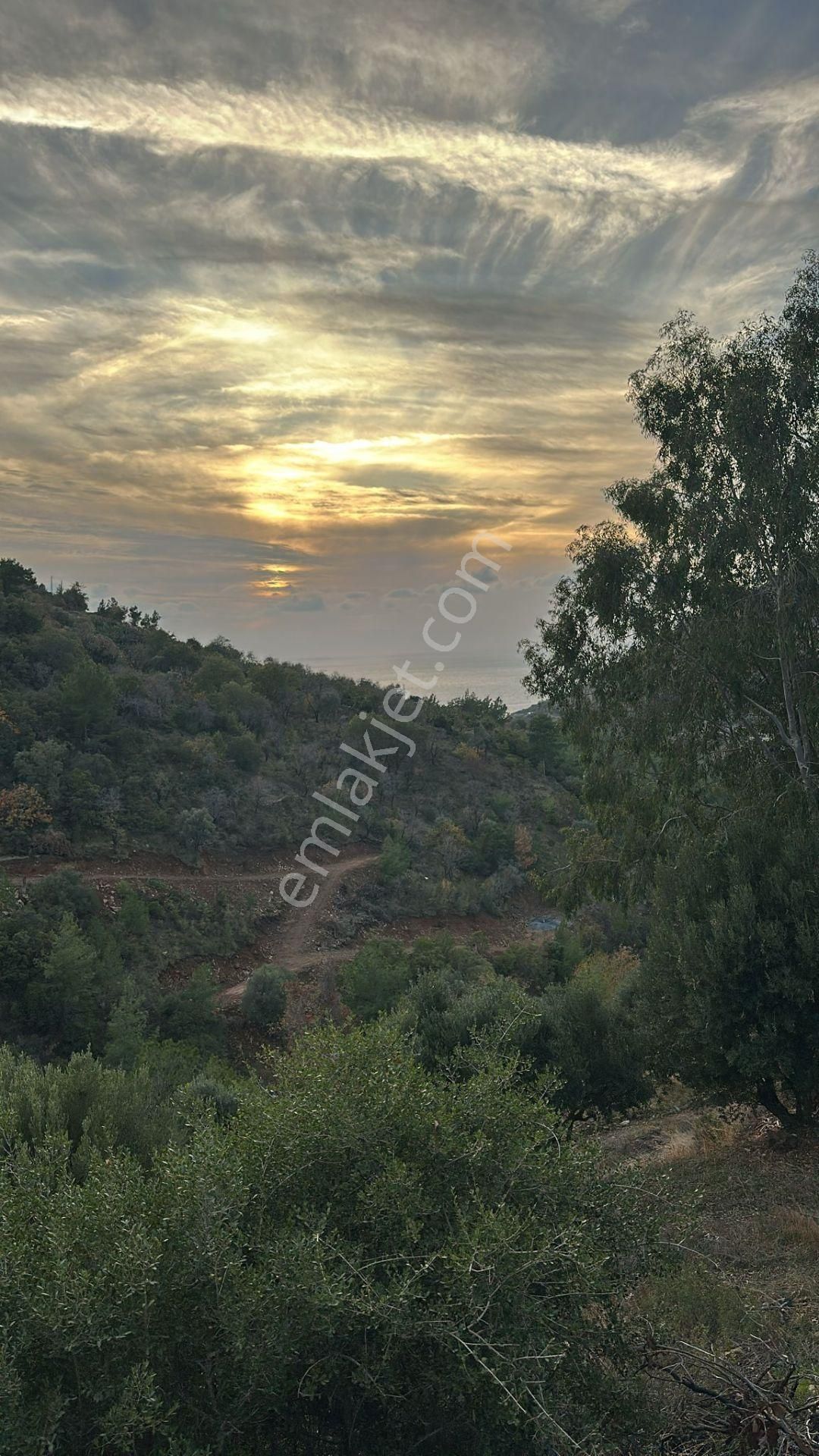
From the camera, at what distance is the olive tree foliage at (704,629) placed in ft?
34.8

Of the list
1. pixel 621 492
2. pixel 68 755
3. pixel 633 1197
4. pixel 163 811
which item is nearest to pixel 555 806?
pixel 163 811

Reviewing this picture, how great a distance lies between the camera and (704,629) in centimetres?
1098

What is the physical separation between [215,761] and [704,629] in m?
23.4

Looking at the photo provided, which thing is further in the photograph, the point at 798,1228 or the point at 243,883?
the point at 243,883

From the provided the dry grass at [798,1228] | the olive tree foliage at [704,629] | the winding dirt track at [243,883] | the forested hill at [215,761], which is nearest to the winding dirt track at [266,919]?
the winding dirt track at [243,883]

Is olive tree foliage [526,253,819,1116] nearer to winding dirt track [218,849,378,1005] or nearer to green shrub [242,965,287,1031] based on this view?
green shrub [242,965,287,1031]

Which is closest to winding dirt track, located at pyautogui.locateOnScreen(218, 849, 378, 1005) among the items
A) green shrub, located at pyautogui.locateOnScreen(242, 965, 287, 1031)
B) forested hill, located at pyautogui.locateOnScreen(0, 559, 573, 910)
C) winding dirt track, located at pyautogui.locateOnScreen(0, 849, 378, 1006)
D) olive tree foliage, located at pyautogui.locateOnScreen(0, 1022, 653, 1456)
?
winding dirt track, located at pyautogui.locateOnScreen(0, 849, 378, 1006)

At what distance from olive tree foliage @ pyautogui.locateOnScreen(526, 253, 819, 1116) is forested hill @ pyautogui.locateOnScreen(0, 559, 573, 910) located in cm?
1743

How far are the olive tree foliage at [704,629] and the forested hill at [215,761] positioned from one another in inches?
686

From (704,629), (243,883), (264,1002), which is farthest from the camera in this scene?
(243,883)

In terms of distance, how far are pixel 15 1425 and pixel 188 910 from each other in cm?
2269

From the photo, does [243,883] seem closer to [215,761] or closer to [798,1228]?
[215,761]

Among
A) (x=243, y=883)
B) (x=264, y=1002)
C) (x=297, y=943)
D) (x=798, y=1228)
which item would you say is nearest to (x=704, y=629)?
(x=798, y=1228)

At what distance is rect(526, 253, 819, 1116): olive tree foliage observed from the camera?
10609 millimetres
